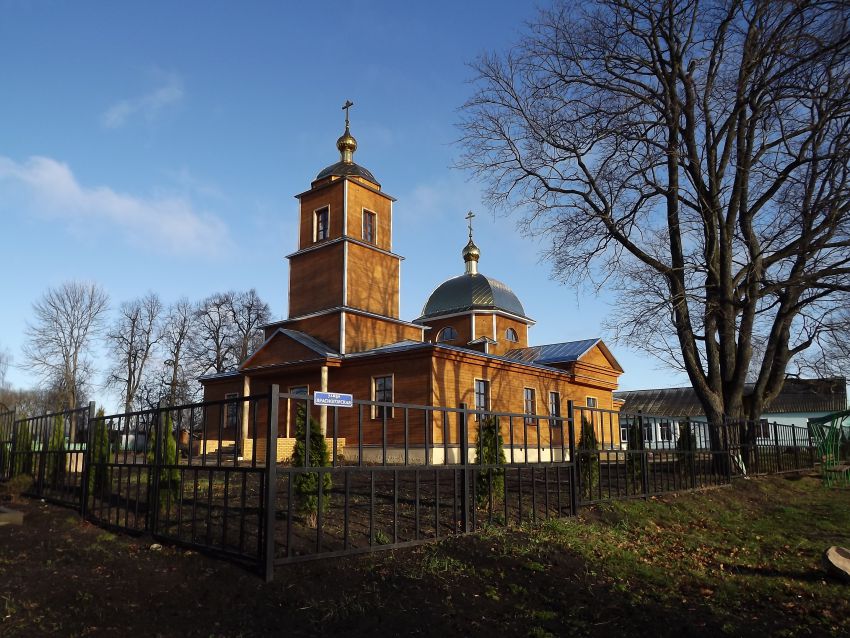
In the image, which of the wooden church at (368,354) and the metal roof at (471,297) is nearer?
the wooden church at (368,354)

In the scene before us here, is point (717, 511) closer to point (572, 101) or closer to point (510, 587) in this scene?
point (510, 587)

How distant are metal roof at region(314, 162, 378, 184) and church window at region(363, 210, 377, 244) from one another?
155cm

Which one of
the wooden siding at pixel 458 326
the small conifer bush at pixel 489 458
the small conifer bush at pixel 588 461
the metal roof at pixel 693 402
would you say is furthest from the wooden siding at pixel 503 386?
the metal roof at pixel 693 402

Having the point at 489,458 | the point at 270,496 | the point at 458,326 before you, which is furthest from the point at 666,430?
the point at 458,326

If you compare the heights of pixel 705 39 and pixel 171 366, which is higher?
pixel 705 39

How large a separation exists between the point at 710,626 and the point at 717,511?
663 cm

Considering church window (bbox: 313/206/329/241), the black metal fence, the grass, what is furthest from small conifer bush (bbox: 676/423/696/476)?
church window (bbox: 313/206/329/241)

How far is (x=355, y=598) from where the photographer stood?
518 cm

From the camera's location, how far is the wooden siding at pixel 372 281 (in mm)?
23734

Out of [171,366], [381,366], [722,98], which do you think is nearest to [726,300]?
[722,98]

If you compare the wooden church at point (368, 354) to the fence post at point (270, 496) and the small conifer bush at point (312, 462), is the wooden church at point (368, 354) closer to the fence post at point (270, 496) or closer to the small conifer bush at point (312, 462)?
the small conifer bush at point (312, 462)

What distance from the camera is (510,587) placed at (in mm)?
5719

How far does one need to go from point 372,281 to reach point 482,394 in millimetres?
6408

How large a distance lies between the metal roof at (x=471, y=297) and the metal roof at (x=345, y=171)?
8617mm
